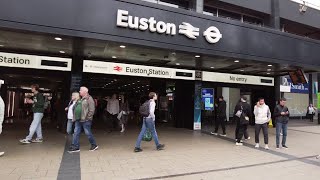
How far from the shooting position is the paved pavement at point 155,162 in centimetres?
553

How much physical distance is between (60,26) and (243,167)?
5.68 m

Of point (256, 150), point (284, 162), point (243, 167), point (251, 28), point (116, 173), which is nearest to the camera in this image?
point (116, 173)

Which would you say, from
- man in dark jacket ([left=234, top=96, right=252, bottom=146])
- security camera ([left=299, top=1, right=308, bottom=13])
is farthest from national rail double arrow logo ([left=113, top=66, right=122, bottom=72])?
security camera ([left=299, top=1, right=308, bottom=13])

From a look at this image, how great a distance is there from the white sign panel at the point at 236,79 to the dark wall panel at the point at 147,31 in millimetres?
2883

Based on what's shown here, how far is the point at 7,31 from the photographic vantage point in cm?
758

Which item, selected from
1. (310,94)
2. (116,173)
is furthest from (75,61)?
(310,94)

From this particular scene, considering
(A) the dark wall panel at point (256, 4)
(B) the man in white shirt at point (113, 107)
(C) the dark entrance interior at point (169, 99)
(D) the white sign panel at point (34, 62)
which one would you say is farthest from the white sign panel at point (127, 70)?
(A) the dark wall panel at point (256, 4)

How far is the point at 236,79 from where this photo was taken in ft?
45.6

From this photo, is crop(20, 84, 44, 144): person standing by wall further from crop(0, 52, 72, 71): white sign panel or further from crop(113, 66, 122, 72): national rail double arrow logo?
crop(113, 66, 122, 72): national rail double arrow logo

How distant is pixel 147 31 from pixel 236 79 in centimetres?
686

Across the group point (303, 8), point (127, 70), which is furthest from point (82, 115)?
point (303, 8)

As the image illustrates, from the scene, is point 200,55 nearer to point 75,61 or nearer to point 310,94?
point 75,61

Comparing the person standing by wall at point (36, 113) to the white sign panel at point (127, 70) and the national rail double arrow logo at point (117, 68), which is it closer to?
the white sign panel at point (127, 70)

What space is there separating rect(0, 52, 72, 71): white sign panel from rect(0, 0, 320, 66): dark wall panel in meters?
2.75
